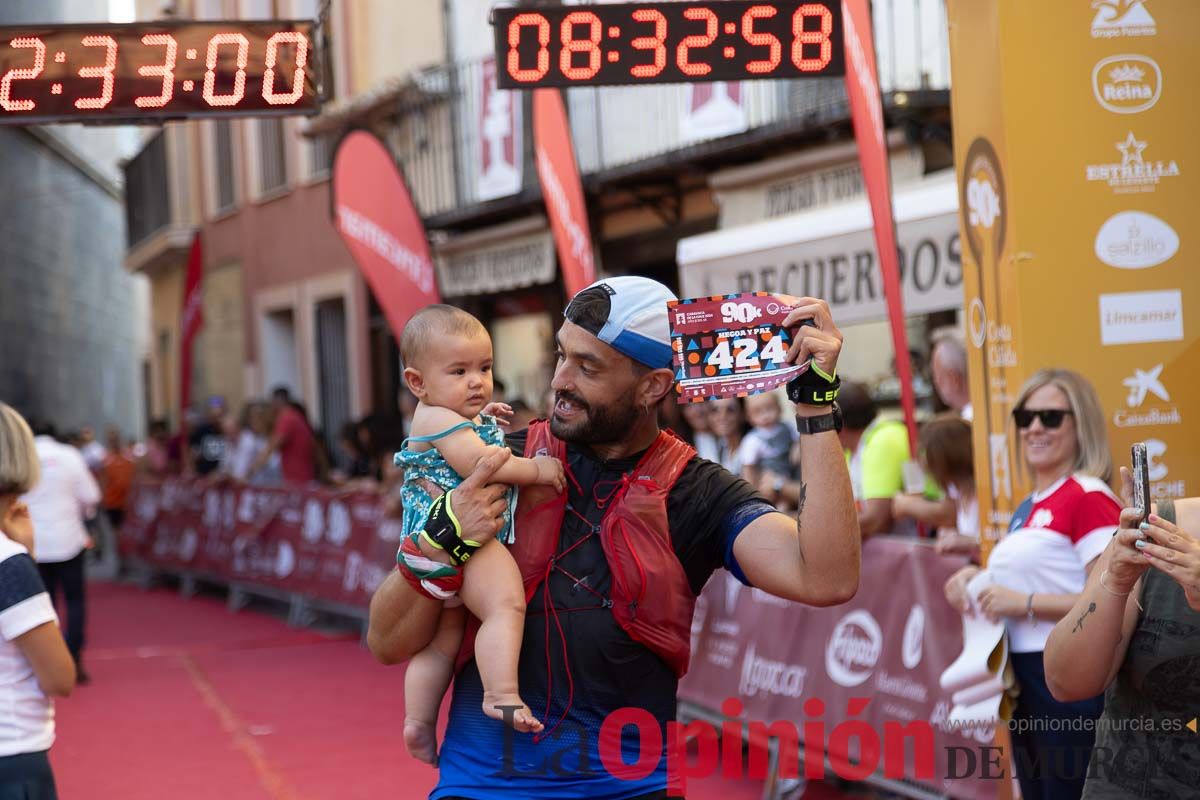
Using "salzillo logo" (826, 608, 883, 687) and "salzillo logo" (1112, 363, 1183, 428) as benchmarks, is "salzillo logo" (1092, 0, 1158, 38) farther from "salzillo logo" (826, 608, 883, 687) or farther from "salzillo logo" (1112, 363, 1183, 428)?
"salzillo logo" (826, 608, 883, 687)

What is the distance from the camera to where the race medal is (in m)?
3.20

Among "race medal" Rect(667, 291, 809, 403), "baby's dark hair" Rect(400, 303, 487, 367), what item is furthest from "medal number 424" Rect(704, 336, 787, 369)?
"baby's dark hair" Rect(400, 303, 487, 367)

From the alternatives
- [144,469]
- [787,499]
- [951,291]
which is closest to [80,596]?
[787,499]

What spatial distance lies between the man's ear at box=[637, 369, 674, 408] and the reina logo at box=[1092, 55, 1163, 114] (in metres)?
3.00

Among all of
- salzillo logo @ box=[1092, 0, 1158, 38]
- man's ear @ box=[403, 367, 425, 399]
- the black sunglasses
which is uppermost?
salzillo logo @ box=[1092, 0, 1158, 38]

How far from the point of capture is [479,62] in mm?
17766

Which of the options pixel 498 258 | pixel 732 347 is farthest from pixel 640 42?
pixel 498 258

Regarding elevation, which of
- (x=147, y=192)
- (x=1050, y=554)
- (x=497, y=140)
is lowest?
(x=1050, y=554)

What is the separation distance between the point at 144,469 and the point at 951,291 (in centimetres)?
1557

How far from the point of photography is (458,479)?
3.57m

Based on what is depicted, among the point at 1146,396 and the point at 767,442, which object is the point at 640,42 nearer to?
the point at 1146,396

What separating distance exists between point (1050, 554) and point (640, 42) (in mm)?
2626

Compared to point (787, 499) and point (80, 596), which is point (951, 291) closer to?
point (787, 499)

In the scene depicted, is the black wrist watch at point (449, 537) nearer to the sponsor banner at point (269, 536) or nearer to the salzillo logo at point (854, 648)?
the salzillo logo at point (854, 648)
